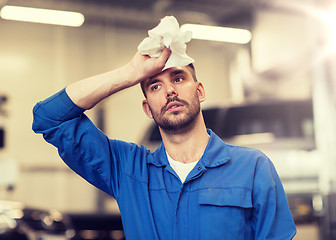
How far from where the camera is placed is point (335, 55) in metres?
4.17

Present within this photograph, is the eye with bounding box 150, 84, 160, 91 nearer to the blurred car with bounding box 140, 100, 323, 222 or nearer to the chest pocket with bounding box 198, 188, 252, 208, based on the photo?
the chest pocket with bounding box 198, 188, 252, 208

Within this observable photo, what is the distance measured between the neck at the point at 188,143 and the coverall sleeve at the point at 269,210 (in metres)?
0.23

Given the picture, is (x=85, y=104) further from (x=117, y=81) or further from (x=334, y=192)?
(x=334, y=192)

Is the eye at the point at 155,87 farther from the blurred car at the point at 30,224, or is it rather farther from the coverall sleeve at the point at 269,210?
the blurred car at the point at 30,224

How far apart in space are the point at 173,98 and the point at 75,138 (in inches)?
14.3

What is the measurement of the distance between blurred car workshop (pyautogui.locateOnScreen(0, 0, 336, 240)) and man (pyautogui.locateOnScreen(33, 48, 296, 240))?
2.59 metres

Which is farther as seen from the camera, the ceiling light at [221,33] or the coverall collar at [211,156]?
the ceiling light at [221,33]

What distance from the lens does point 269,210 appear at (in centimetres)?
151

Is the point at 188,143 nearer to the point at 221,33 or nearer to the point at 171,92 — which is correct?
the point at 171,92

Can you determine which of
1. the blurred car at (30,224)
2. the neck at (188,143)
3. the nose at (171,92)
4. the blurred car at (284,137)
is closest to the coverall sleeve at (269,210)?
the neck at (188,143)

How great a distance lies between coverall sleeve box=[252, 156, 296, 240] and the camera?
1.50 meters

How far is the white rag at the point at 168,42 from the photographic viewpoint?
61.1 inches

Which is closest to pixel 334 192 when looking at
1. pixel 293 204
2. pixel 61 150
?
pixel 293 204

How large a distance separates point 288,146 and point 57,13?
3.61 metres
